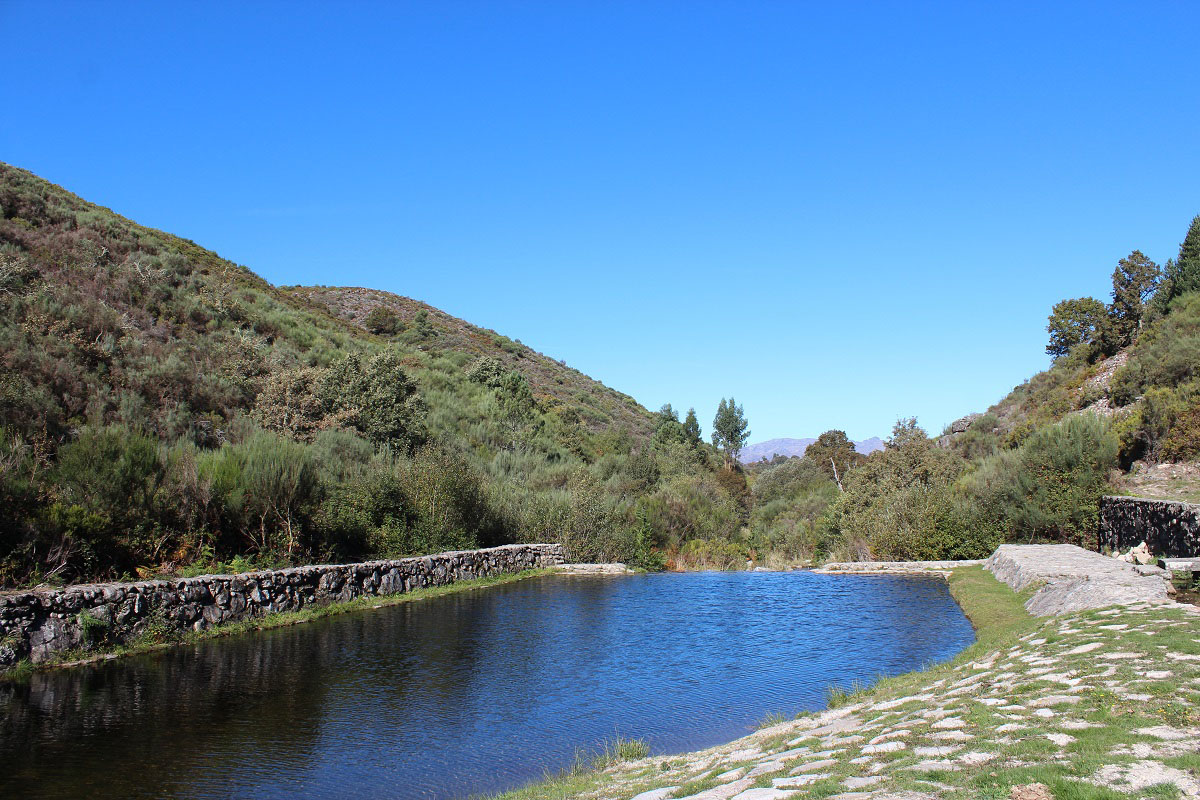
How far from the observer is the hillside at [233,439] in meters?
15.3

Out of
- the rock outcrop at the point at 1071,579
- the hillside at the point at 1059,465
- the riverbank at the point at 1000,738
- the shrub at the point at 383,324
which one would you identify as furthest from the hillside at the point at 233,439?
the rock outcrop at the point at 1071,579

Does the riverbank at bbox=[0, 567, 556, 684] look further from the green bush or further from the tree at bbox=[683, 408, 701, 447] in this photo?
the tree at bbox=[683, 408, 701, 447]

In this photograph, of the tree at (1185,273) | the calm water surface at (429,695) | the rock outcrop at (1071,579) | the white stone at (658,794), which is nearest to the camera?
the white stone at (658,794)

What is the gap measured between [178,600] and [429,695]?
6044 millimetres

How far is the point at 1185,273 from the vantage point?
39.2 meters

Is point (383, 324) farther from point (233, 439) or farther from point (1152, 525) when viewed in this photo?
point (1152, 525)

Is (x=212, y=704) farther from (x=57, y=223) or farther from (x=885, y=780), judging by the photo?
(x=57, y=223)

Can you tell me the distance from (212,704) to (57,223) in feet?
108

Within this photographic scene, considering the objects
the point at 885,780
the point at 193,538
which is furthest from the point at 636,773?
the point at 193,538

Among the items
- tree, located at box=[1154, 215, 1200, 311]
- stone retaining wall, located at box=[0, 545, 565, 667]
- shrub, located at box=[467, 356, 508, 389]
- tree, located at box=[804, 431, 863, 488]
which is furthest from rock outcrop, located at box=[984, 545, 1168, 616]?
shrub, located at box=[467, 356, 508, 389]

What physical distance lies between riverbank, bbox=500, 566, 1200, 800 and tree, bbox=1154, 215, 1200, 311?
123 feet

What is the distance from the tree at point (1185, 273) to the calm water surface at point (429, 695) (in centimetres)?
3124

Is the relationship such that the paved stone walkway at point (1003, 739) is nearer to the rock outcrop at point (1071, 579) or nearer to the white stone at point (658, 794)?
the white stone at point (658, 794)

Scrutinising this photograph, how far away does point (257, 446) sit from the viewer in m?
19.1
